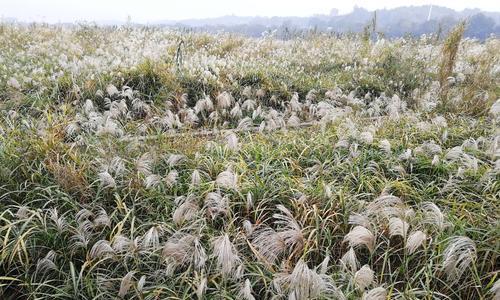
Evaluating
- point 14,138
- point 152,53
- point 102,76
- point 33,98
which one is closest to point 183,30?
point 152,53

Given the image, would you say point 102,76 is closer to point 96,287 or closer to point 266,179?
point 266,179

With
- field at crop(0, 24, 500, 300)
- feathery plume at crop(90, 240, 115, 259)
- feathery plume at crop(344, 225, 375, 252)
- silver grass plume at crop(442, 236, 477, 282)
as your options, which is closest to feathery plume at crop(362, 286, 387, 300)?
field at crop(0, 24, 500, 300)

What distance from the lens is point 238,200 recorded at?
3.89 m

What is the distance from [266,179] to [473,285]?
1975mm

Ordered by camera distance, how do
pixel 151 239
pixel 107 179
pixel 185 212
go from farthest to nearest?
pixel 107 179, pixel 185 212, pixel 151 239

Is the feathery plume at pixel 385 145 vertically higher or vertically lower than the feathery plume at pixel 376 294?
higher

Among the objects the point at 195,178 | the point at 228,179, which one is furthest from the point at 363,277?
the point at 195,178

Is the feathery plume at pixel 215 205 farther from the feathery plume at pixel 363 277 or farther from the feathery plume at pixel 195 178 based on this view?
the feathery plume at pixel 363 277

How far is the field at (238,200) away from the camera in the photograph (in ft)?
9.55

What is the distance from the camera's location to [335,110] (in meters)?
6.57

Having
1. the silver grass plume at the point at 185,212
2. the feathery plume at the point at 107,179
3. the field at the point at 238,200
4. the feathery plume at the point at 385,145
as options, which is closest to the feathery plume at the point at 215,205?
the field at the point at 238,200

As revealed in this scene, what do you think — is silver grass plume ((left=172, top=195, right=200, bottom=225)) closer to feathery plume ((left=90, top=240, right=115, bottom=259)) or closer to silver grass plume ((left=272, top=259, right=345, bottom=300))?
feathery plume ((left=90, top=240, right=115, bottom=259))

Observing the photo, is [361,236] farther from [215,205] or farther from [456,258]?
Result: [215,205]

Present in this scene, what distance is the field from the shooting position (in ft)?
9.55
